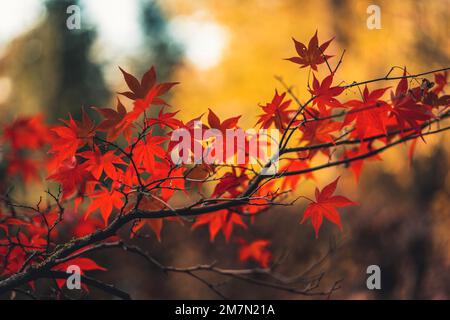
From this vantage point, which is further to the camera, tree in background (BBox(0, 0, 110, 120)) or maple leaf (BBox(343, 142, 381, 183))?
tree in background (BBox(0, 0, 110, 120))

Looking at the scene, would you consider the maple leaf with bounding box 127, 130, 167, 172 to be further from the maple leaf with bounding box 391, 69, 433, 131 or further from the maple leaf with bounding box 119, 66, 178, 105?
the maple leaf with bounding box 391, 69, 433, 131

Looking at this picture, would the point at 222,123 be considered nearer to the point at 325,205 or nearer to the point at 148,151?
the point at 148,151

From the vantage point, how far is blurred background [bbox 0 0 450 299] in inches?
154

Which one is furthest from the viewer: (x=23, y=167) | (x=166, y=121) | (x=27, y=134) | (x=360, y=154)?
(x=23, y=167)

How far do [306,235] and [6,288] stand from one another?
345cm

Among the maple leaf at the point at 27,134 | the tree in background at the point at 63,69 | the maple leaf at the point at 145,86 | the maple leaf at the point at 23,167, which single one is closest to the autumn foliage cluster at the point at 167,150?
the maple leaf at the point at 145,86

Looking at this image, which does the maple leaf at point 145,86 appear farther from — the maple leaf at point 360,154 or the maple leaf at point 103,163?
the maple leaf at point 360,154

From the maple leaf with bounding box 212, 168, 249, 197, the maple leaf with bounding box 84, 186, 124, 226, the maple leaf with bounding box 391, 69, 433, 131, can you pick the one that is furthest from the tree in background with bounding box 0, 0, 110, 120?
the maple leaf with bounding box 391, 69, 433, 131

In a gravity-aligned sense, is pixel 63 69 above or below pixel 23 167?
above

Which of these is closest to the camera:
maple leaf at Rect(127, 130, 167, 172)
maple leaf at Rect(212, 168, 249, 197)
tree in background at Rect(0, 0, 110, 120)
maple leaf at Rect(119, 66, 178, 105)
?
maple leaf at Rect(119, 66, 178, 105)

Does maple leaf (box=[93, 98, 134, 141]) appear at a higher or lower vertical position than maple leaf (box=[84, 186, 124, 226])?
higher

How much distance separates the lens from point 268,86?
9234 millimetres

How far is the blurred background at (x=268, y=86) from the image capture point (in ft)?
12.8

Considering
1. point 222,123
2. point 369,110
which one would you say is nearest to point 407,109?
point 369,110
